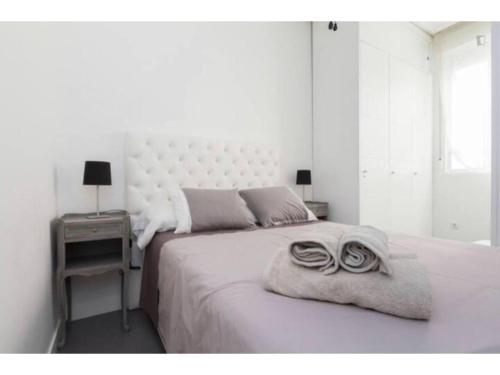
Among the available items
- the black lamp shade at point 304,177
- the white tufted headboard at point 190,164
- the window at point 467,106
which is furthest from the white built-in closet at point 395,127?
the white tufted headboard at point 190,164

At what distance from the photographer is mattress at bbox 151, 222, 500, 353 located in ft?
1.98

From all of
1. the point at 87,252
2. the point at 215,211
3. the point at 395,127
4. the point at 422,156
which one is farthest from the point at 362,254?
the point at 422,156

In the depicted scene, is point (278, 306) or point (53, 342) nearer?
point (278, 306)

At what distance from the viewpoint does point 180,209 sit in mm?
1943

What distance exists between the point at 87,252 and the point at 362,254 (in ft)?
6.46

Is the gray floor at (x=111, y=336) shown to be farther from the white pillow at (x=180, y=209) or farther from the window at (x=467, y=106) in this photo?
the window at (x=467, y=106)

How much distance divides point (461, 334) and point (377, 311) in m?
0.18

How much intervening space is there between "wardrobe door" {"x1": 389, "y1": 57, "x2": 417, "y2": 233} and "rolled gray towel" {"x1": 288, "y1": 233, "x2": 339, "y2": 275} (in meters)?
2.51

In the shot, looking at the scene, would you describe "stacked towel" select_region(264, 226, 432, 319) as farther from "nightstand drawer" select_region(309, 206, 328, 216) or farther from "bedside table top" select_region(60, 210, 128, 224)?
"nightstand drawer" select_region(309, 206, 328, 216)

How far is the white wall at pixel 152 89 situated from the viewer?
6.40 ft

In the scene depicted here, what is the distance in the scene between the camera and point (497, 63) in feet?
6.14

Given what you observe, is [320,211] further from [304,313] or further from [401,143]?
[304,313]

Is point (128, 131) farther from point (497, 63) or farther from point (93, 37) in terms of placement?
point (497, 63)

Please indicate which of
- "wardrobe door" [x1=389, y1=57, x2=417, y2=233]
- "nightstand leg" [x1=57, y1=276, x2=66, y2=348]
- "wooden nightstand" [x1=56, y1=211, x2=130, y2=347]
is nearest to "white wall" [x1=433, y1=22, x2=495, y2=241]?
"wardrobe door" [x1=389, y1=57, x2=417, y2=233]
